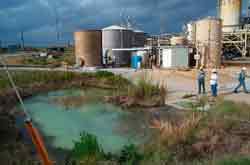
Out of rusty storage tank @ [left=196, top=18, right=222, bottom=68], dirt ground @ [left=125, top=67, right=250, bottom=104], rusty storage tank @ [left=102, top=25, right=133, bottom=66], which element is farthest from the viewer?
rusty storage tank @ [left=102, top=25, right=133, bottom=66]

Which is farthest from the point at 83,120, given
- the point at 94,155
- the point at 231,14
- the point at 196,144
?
the point at 231,14

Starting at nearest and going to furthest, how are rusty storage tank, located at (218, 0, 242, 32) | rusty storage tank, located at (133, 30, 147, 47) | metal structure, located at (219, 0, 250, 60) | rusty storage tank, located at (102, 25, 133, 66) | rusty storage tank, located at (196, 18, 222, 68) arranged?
rusty storage tank, located at (196, 18, 222, 68), rusty storage tank, located at (102, 25, 133, 66), metal structure, located at (219, 0, 250, 60), rusty storage tank, located at (133, 30, 147, 47), rusty storage tank, located at (218, 0, 242, 32)

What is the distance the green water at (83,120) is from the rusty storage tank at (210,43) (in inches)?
493

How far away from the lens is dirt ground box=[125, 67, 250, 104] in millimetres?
12267

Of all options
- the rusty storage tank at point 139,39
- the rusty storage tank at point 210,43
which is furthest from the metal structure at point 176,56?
the rusty storage tank at point 139,39

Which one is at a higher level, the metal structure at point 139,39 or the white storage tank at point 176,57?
the metal structure at point 139,39

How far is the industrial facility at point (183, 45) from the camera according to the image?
22375mm

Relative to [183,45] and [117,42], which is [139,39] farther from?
[183,45]

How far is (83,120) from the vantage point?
10.3m

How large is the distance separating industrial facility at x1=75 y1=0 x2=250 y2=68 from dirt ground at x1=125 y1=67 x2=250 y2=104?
8.68 feet

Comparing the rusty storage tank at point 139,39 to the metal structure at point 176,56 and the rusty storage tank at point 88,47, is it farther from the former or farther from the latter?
the metal structure at point 176,56

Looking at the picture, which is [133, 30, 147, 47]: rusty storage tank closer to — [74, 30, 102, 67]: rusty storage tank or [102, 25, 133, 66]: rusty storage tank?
[102, 25, 133, 66]: rusty storage tank

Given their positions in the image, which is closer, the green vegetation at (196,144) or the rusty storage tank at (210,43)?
the green vegetation at (196,144)

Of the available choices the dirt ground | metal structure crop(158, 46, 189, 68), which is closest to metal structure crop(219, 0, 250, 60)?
metal structure crop(158, 46, 189, 68)
